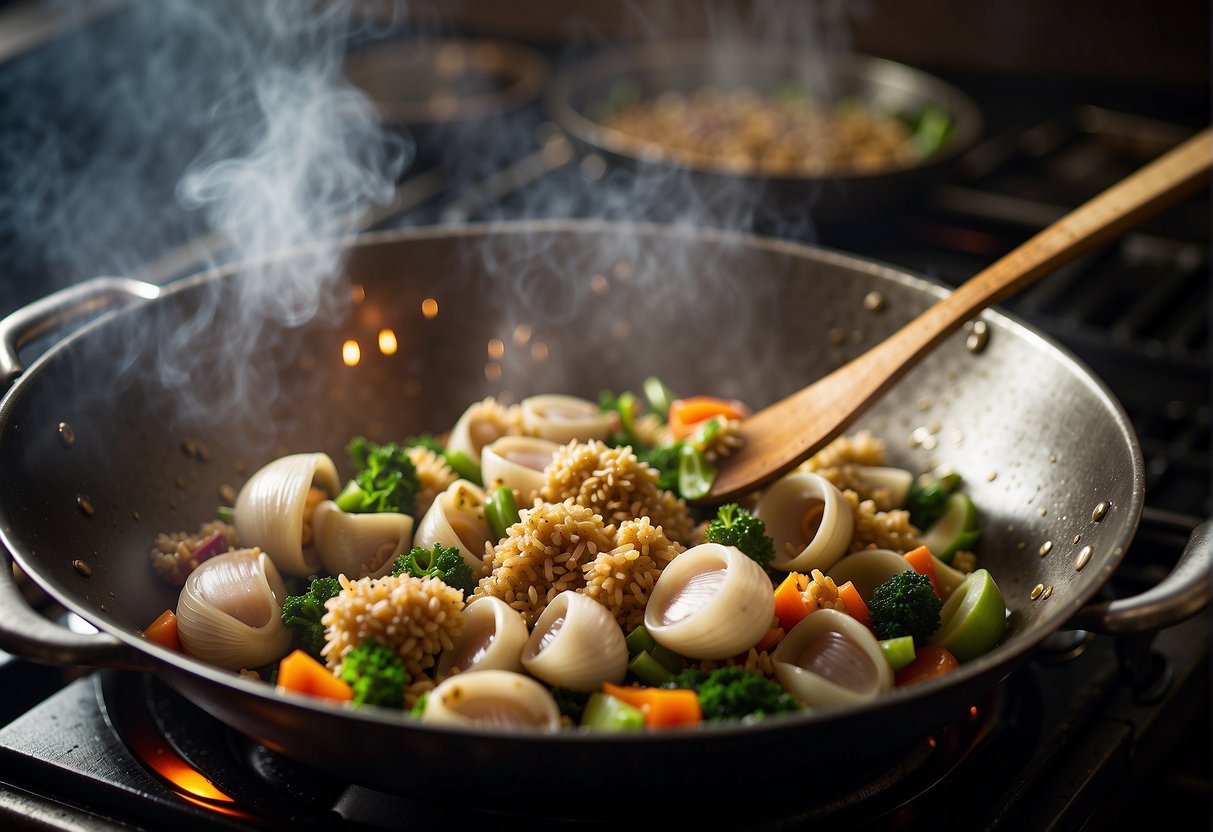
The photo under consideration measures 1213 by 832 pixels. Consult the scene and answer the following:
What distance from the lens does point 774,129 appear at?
275cm

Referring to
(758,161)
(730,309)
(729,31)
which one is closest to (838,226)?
(758,161)

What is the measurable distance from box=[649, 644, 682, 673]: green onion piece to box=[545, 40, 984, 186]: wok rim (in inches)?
47.9

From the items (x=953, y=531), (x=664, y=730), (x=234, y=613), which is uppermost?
(x=664, y=730)

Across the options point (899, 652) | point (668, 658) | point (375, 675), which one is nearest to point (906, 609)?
point (899, 652)

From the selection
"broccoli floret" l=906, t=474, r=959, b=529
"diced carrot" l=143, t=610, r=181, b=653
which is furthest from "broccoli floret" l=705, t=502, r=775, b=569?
"diced carrot" l=143, t=610, r=181, b=653

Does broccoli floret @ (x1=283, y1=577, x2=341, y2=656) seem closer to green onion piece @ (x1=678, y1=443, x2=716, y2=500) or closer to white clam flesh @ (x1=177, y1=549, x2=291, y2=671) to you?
white clam flesh @ (x1=177, y1=549, x2=291, y2=671)

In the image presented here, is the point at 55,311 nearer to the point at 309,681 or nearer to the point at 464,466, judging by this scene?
the point at 464,466

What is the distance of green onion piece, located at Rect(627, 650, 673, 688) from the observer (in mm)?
1200

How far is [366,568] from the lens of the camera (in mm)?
1444

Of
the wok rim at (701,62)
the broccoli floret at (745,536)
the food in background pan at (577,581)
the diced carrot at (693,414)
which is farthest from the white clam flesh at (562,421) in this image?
the wok rim at (701,62)

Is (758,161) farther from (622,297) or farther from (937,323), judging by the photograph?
(937,323)

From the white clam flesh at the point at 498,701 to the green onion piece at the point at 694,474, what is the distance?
1.74 ft

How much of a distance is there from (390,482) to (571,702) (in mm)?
472

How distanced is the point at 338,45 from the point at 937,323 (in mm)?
2292
